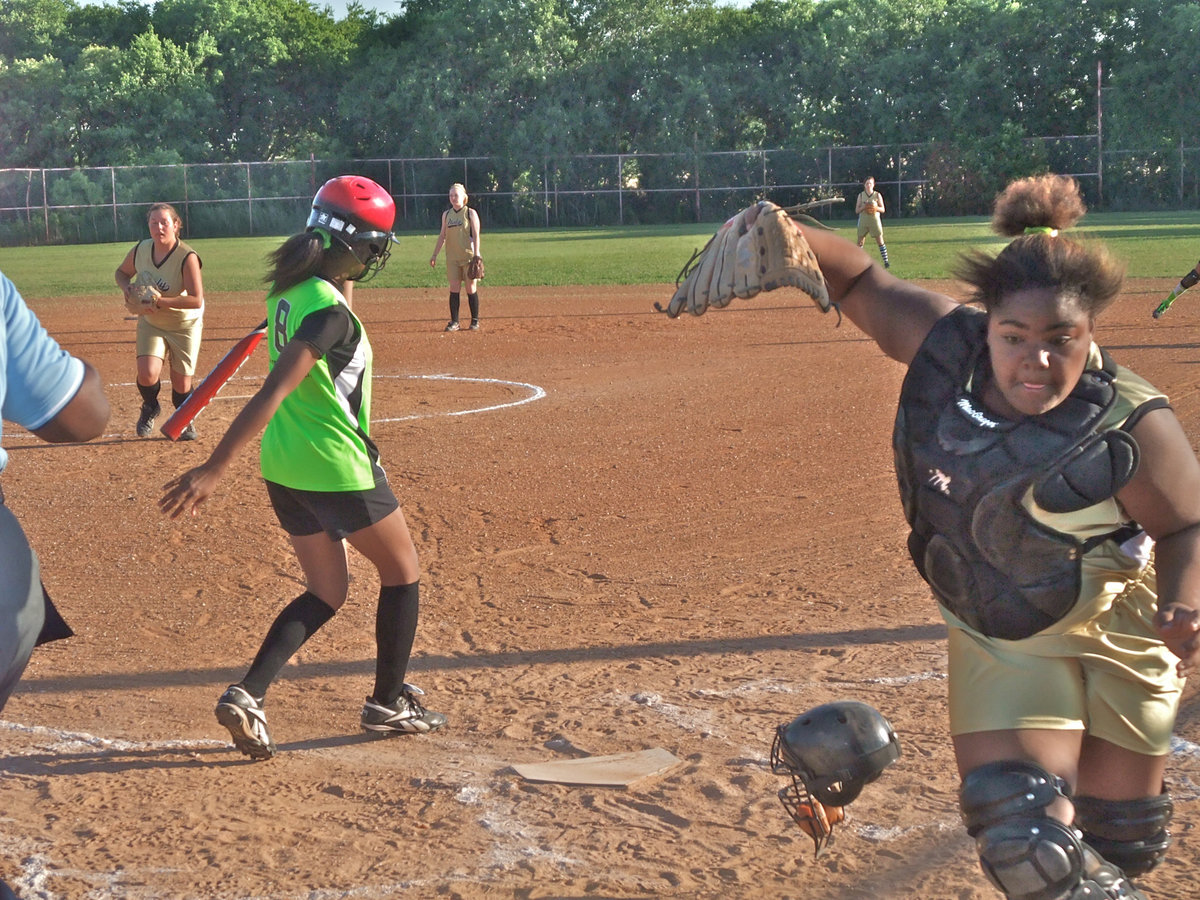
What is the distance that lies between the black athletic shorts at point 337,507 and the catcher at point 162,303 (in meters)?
6.03

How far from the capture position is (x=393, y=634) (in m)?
4.58

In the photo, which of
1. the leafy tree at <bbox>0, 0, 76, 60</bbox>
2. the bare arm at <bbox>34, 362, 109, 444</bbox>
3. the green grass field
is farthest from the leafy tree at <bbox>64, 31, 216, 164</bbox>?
the bare arm at <bbox>34, 362, 109, 444</bbox>

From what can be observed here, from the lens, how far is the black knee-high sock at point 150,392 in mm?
10309

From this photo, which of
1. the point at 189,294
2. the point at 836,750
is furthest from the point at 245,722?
the point at 189,294

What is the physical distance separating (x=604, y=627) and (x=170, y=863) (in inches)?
98.8

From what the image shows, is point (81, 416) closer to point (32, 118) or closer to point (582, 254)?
point (582, 254)

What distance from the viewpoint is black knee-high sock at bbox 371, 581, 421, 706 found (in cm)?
456

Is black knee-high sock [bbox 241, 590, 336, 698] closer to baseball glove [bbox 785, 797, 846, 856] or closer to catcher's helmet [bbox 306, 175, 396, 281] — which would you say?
catcher's helmet [bbox 306, 175, 396, 281]

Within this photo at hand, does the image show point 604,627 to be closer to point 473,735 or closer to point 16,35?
point 473,735

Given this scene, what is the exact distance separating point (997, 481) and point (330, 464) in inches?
96.1

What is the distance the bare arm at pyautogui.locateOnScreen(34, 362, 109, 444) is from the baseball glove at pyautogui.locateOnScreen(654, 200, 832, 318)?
1384 mm

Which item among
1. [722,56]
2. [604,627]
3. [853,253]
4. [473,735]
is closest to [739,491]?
[604,627]

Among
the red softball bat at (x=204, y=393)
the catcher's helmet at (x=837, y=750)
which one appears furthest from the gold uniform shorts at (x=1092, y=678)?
the red softball bat at (x=204, y=393)

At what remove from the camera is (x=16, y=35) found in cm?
6525
